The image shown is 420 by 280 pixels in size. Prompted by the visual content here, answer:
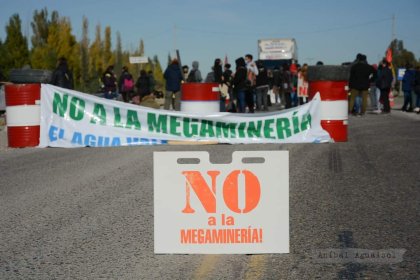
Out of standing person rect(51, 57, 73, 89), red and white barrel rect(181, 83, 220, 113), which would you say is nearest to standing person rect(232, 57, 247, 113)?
standing person rect(51, 57, 73, 89)

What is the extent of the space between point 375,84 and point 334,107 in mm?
11541

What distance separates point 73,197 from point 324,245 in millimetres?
3087

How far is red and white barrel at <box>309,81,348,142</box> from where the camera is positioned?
11883mm

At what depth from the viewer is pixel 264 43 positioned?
42.2m

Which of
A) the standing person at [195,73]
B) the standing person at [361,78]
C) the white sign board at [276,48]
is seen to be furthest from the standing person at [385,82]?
the white sign board at [276,48]

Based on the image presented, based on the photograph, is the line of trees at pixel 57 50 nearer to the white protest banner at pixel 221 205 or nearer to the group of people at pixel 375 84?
the group of people at pixel 375 84

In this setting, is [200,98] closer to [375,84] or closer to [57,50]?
[375,84]

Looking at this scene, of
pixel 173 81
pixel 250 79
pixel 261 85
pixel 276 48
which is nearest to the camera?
pixel 173 81

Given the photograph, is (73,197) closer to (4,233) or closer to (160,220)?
(4,233)

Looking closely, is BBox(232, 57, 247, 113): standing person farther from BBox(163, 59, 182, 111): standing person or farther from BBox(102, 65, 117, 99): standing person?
BBox(102, 65, 117, 99): standing person

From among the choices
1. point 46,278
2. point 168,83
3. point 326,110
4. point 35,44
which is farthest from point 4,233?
point 35,44

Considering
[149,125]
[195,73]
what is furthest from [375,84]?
[149,125]

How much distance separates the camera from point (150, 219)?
5.58 meters

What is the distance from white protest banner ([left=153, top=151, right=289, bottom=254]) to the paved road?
4.6 inches
